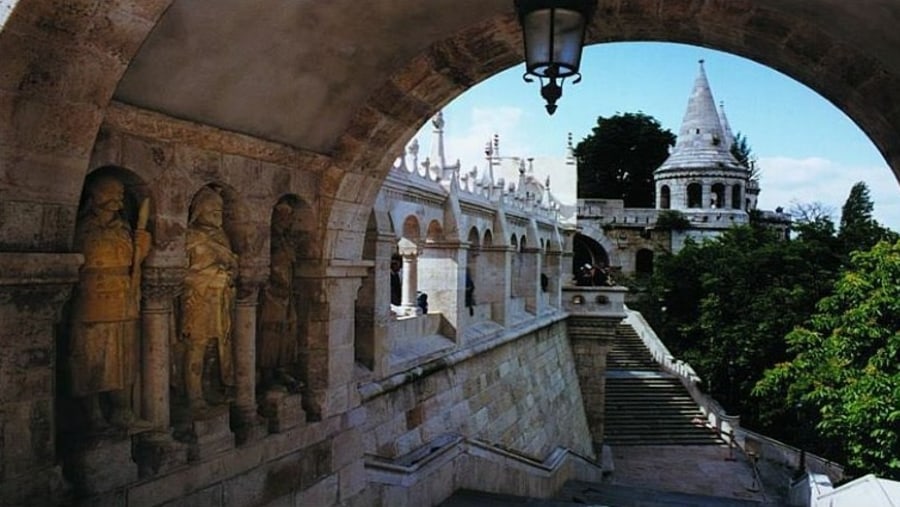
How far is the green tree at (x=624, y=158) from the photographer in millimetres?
44688

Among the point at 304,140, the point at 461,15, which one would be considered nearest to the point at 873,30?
the point at 461,15

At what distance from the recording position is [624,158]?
4512cm

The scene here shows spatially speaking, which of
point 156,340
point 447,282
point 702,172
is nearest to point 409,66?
point 156,340

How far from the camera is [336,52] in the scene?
390cm

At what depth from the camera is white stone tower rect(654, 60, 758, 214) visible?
34.4m

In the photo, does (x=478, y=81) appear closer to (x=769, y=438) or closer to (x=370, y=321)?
(x=370, y=321)

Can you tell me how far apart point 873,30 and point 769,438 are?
58.9 feet

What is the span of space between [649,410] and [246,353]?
60.0ft

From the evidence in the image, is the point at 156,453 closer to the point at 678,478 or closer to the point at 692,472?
the point at 678,478

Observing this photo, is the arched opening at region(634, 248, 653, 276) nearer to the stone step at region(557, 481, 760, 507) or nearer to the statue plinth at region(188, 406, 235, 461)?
the stone step at region(557, 481, 760, 507)

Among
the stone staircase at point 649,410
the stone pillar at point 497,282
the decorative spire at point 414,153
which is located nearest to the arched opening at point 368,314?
the decorative spire at point 414,153

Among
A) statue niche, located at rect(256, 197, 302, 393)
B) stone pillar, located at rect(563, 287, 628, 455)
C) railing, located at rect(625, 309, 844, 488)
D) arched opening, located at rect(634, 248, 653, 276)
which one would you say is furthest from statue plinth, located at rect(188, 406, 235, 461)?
arched opening, located at rect(634, 248, 653, 276)

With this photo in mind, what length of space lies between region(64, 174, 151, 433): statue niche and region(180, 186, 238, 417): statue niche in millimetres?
398

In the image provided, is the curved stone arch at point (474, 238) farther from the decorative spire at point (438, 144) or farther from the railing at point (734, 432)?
the railing at point (734, 432)
